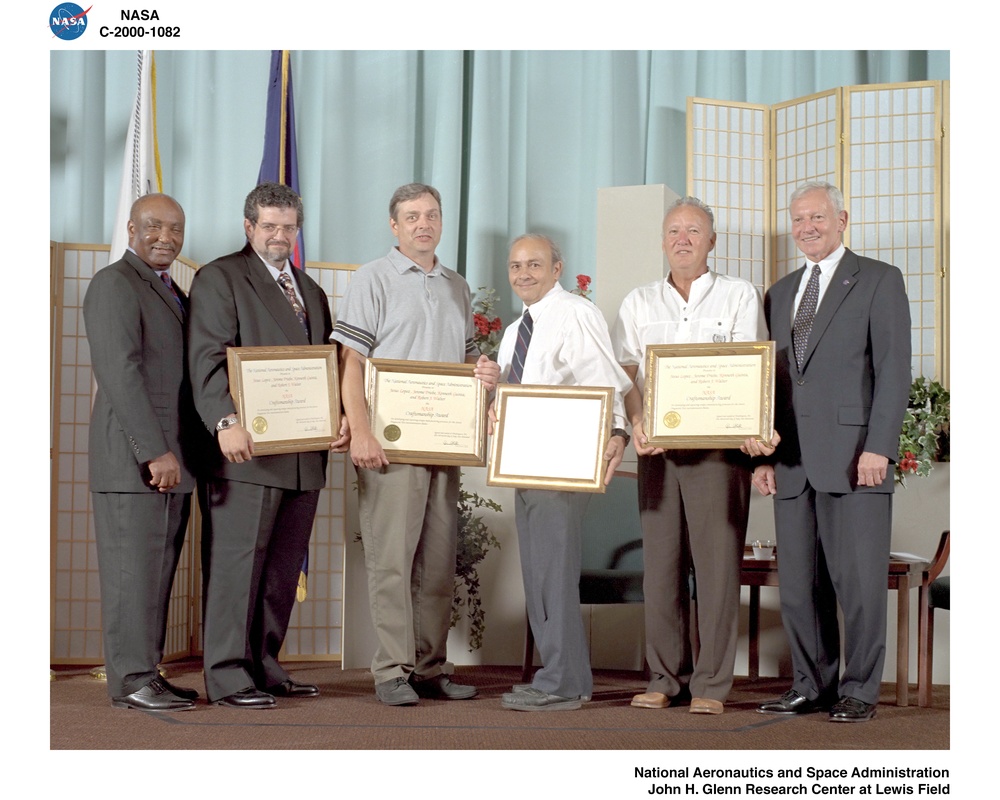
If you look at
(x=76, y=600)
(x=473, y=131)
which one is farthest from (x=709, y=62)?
(x=76, y=600)

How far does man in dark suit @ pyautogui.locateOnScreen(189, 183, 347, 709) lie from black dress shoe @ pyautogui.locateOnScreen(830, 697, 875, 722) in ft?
6.06

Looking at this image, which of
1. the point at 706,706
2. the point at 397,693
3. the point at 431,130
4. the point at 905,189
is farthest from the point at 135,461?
the point at 905,189

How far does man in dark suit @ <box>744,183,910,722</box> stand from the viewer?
138 inches

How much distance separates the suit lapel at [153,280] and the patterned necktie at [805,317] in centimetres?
209

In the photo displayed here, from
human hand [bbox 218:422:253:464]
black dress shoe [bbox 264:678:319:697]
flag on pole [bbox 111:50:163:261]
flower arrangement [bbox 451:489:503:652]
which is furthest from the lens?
flower arrangement [bbox 451:489:503:652]

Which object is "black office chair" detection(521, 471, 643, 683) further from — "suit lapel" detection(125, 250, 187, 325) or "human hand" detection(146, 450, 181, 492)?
"suit lapel" detection(125, 250, 187, 325)

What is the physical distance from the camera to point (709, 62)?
6.60m

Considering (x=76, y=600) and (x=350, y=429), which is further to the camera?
(x=76, y=600)

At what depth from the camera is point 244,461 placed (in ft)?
11.5

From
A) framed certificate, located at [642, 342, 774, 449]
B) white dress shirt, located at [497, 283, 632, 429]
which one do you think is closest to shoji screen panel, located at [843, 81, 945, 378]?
framed certificate, located at [642, 342, 774, 449]

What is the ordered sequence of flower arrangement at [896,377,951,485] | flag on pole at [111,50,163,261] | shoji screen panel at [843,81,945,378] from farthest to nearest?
1. shoji screen panel at [843,81,945,378]
2. flower arrangement at [896,377,951,485]
3. flag on pole at [111,50,163,261]
